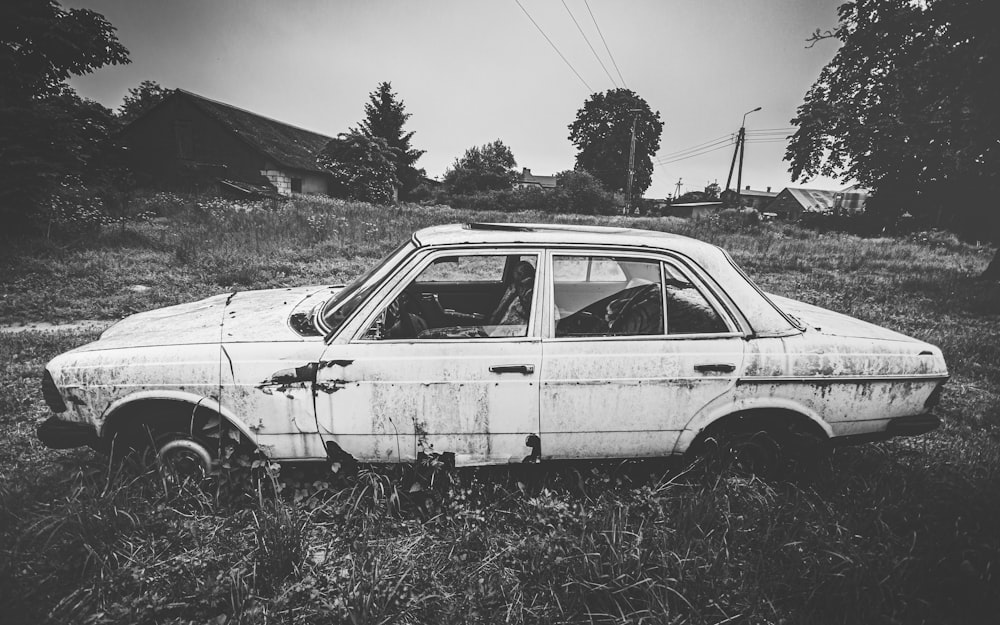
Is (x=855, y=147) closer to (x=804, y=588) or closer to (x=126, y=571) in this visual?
(x=804, y=588)

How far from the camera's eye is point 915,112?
14.0m

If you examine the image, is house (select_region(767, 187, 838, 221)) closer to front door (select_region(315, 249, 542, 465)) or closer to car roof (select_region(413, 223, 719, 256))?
car roof (select_region(413, 223, 719, 256))

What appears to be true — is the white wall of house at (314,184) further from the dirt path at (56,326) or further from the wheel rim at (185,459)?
the wheel rim at (185,459)

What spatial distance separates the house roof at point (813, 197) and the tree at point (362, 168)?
168 feet

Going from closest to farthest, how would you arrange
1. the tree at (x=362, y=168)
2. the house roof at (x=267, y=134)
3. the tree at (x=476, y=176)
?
the house roof at (x=267, y=134) → the tree at (x=362, y=168) → the tree at (x=476, y=176)

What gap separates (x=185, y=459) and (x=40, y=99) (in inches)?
507

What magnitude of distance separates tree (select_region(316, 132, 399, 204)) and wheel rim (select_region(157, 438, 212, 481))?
1118 inches

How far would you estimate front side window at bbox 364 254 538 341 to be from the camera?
252 centimetres

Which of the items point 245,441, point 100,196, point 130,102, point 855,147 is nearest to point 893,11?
point 855,147

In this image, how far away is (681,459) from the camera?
8.47 ft

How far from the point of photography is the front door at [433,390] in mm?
2342

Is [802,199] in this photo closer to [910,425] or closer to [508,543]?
[910,425]

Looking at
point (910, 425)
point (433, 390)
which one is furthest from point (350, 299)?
point (910, 425)

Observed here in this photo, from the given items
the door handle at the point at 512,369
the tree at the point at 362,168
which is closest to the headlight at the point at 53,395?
the door handle at the point at 512,369
